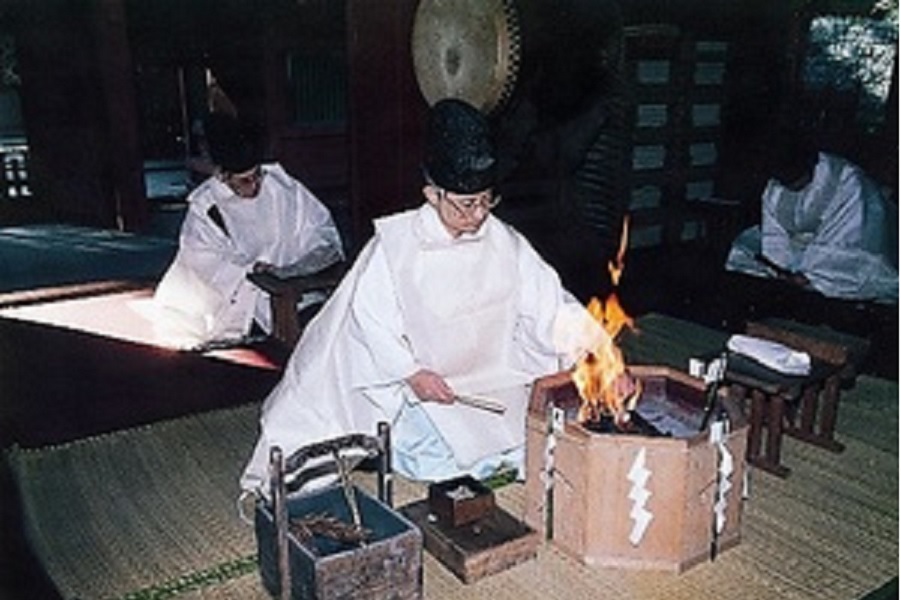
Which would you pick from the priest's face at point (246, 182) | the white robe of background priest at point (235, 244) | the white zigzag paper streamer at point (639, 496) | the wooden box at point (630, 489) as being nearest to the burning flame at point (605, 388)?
the wooden box at point (630, 489)

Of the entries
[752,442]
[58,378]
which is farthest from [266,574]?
[58,378]

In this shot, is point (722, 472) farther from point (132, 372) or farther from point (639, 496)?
point (132, 372)

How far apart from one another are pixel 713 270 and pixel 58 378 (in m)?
5.93

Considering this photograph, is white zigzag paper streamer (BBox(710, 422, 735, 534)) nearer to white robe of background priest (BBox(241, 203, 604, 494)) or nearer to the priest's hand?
white robe of background priest (BBox(241, 203, 604, 494))

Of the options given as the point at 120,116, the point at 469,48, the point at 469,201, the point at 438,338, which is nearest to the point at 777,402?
the point at 438,338

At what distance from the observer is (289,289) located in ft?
19.2

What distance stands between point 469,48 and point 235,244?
8.01 ft

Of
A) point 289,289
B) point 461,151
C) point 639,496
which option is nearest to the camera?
point 639,496

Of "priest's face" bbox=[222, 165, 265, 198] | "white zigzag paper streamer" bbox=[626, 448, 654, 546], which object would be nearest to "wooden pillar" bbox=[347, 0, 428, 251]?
"priest's face" bbox=[222, 165, 265, 198]

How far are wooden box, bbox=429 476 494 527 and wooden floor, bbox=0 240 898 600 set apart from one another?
176 cm

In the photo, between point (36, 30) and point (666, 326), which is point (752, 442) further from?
point (36, 30)

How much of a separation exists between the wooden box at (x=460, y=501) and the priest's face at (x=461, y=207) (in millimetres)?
1188

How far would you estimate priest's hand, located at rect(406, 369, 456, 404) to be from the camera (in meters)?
3.97

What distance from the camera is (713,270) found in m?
8.56
